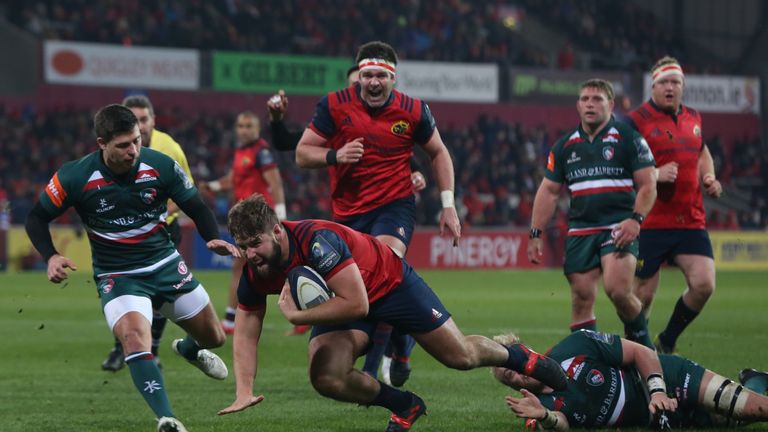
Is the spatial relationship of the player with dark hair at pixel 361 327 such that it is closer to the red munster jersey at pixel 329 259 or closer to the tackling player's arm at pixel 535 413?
the red munster jersey at pixel 329 259

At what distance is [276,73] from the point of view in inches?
1435

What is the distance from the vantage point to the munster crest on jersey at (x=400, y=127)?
9.16m

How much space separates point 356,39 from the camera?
40.0 metres

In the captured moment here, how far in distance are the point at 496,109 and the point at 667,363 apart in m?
37.0

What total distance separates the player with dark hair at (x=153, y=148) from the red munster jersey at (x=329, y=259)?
358cm

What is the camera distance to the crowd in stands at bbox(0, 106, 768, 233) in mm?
31812

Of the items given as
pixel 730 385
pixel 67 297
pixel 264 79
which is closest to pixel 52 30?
pixel 264 79

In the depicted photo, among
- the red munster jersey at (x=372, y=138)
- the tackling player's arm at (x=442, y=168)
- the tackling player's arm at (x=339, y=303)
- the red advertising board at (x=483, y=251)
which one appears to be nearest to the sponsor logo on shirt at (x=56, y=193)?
the tackling player's arm at (x=339, y=303)

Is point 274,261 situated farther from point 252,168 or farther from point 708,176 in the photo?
point 252,168

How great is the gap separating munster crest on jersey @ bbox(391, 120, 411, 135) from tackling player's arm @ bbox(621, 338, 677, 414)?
2776 millimetres

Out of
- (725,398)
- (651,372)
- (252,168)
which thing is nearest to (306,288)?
(651,372)

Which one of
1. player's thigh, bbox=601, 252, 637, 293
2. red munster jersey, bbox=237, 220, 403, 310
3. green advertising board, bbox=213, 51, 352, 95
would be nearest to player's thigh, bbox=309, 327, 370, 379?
red munster jersey, bbox=237, 220, 403, 310

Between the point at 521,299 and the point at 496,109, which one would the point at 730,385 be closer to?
the point at 521,299

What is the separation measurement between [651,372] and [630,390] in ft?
0.82
